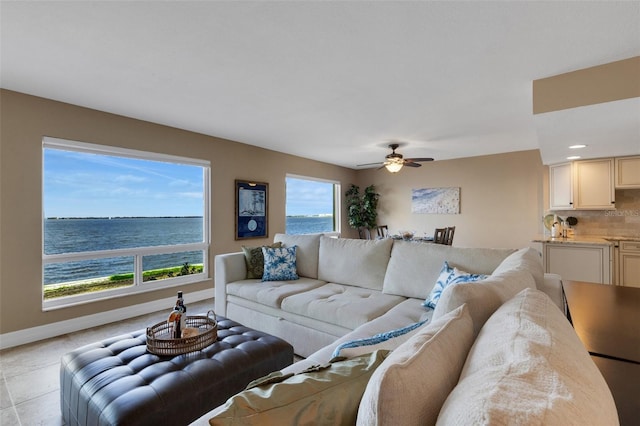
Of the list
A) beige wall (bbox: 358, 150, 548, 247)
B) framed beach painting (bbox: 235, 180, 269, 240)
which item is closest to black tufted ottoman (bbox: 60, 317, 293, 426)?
framed beach painting (bbox: 235, 180, 269, 240)

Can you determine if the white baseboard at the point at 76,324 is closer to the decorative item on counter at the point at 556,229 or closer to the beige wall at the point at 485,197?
the beige wall at the point at 485,197

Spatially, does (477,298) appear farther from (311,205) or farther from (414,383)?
(311,205)

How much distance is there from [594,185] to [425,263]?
3.75 m

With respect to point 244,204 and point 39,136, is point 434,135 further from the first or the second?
point 39,136

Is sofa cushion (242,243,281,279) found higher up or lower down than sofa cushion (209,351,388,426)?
lower down

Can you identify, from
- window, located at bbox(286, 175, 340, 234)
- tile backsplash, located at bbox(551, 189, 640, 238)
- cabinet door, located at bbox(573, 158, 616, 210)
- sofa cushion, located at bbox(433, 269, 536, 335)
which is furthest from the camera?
window, located at bbox(286, 175, 340, 234)

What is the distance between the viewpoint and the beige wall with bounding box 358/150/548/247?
5348mm

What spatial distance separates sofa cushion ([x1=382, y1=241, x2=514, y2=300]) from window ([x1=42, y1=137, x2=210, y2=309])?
9.76 feet

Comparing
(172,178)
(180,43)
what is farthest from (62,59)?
(172,178)

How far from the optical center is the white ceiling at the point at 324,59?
1734 millimetres

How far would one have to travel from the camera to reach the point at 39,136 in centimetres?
300

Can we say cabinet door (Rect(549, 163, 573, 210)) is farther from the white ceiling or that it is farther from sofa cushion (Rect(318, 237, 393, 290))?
sofa cushion (Rect(318, 237, 393, 290))

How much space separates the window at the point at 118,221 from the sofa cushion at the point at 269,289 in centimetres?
Answer: 143

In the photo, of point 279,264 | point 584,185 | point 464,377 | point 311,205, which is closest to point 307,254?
point 279,264
